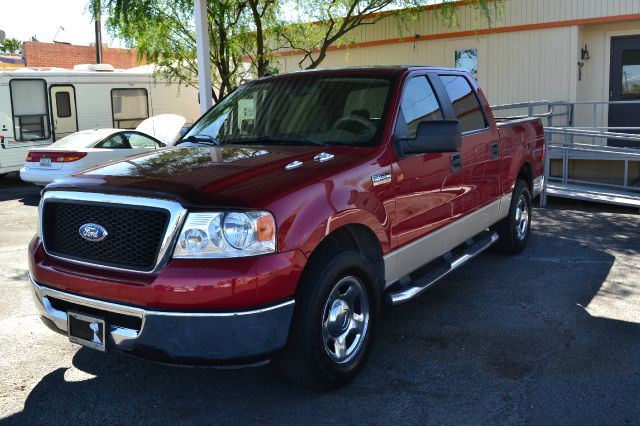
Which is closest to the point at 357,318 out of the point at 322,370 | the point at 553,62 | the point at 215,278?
the point at 322,370

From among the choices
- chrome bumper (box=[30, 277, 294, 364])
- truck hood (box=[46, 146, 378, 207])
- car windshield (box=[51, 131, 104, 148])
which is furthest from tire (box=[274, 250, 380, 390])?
car windshield (box=[51, 131, 104, 148])

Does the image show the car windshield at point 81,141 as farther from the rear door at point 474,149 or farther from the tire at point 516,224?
the rear door at point 474,149

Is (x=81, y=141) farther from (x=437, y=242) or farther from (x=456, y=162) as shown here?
(x=437, y=242)

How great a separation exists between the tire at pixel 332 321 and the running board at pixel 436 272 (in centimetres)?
34

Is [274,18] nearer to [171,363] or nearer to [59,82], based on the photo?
[59,82]

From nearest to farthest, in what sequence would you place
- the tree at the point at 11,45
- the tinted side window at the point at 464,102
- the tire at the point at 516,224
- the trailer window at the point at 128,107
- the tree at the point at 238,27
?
the tinted side window at the point at 464,102
the tire at the point at 516,224
the tree at the point at 238,27
the trailer window at the point at 128,107
the tree at the point at 11,45

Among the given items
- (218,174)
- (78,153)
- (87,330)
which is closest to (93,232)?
(87,330)

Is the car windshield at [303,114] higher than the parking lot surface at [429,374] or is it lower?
higher

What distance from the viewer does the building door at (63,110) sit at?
613 inches

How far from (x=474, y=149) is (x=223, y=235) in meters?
2.91

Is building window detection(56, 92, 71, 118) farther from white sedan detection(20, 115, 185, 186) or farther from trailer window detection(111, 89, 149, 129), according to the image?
white sedan detection(20, 115, 185, 186)

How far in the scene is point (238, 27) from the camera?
42.4 feet

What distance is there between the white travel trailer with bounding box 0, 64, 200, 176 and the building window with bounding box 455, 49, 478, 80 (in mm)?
6300

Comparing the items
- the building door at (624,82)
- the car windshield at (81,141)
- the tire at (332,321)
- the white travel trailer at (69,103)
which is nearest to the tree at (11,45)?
the white travel trailer at (69,103)
